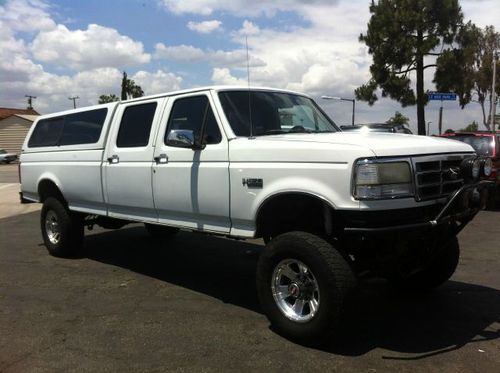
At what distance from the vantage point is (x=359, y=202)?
3.97m

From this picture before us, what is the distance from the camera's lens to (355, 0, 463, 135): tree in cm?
2841

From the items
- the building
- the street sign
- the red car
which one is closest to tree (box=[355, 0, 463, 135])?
the street sign

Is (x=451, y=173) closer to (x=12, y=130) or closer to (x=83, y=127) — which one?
(x=83, y=127)

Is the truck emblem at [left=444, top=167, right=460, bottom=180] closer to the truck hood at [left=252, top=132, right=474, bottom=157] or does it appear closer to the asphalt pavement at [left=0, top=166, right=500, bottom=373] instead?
the truck hood at [left=252, top=132, right=474, bottom=157]

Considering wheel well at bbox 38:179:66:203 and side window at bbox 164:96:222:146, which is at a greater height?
side window at bbox 164:96:222:146

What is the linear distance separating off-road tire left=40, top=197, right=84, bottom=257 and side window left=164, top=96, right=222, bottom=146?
→ 2.58 meters

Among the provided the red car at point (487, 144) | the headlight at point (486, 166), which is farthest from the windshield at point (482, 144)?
the headlight at point (486, 166)

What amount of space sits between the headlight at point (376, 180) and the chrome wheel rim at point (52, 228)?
5014mm

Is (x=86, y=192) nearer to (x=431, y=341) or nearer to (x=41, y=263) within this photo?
(x=41, y=263)

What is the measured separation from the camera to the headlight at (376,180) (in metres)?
3.96

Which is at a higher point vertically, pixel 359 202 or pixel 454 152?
pixel 454 152

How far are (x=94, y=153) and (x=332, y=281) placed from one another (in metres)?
3.84

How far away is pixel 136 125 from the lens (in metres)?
6.25

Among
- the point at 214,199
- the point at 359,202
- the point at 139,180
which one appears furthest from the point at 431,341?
the point at 139,180
